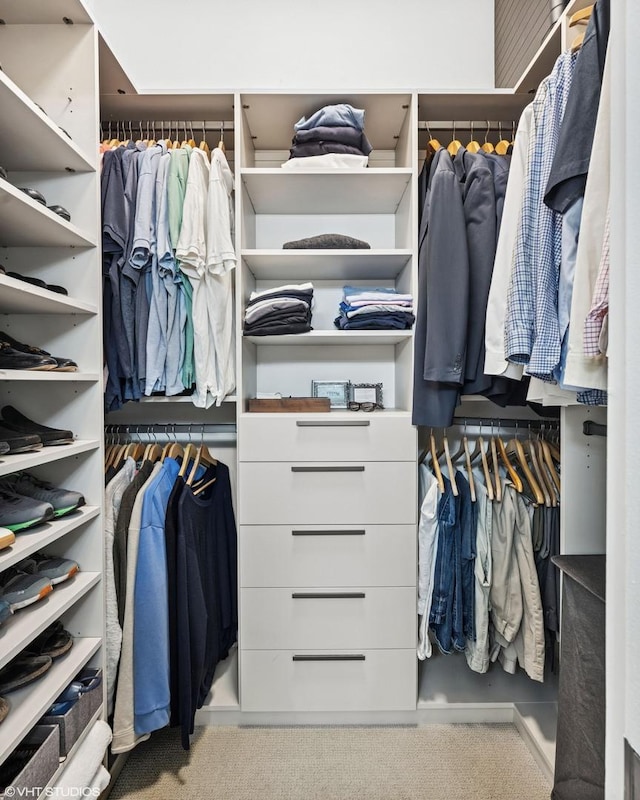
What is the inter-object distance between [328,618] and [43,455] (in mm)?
1096

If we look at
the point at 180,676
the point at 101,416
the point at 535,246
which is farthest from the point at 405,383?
the point at 180,676

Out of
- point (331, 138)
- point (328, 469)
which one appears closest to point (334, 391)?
point (328, 469)

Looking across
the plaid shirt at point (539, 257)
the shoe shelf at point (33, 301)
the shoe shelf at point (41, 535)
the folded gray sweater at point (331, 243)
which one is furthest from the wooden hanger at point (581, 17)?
the shoe shelf at point (41, 535)

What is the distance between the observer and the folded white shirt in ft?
5.33

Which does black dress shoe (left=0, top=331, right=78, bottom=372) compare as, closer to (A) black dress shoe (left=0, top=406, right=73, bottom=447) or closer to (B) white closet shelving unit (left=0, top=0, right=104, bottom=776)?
(B) white closet shelving unit (left=0, top=0, right=104, bottom=776)

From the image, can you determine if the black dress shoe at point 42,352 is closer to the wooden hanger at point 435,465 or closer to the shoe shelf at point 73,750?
the shoe shelf at point 73,750

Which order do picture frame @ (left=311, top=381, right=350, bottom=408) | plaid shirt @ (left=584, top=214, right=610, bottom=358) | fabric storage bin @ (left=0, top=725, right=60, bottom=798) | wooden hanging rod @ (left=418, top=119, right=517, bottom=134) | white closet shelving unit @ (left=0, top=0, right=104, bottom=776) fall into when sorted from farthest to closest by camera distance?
picture frame @ (left=311, top=381, right=350, bottom=408) < wooden hanging rod @ (left=418, top=119, right=517, bottom=134) < white closet shelving unit @ (left=0, top=0, right=104, bottom=776) < fabric storage bin @ (left=0, top=725, right=60, bottom=798) < plaid shirt @ (left=584, top=214, right=610, bottom=358)

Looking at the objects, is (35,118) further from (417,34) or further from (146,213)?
(417,34)

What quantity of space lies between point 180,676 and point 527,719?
122 cm

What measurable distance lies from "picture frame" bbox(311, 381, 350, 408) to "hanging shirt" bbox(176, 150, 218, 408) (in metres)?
0.47

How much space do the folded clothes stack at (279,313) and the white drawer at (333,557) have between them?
2.29 ft

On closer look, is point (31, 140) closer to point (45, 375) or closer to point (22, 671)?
point (45, 375)

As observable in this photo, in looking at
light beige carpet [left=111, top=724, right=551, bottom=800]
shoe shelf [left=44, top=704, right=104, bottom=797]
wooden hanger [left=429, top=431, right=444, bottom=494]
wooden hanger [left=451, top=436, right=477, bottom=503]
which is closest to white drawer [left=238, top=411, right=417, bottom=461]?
wooden hanger [left=429, top=431, right=444, bottom=494]

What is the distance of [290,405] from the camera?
1.67 m
